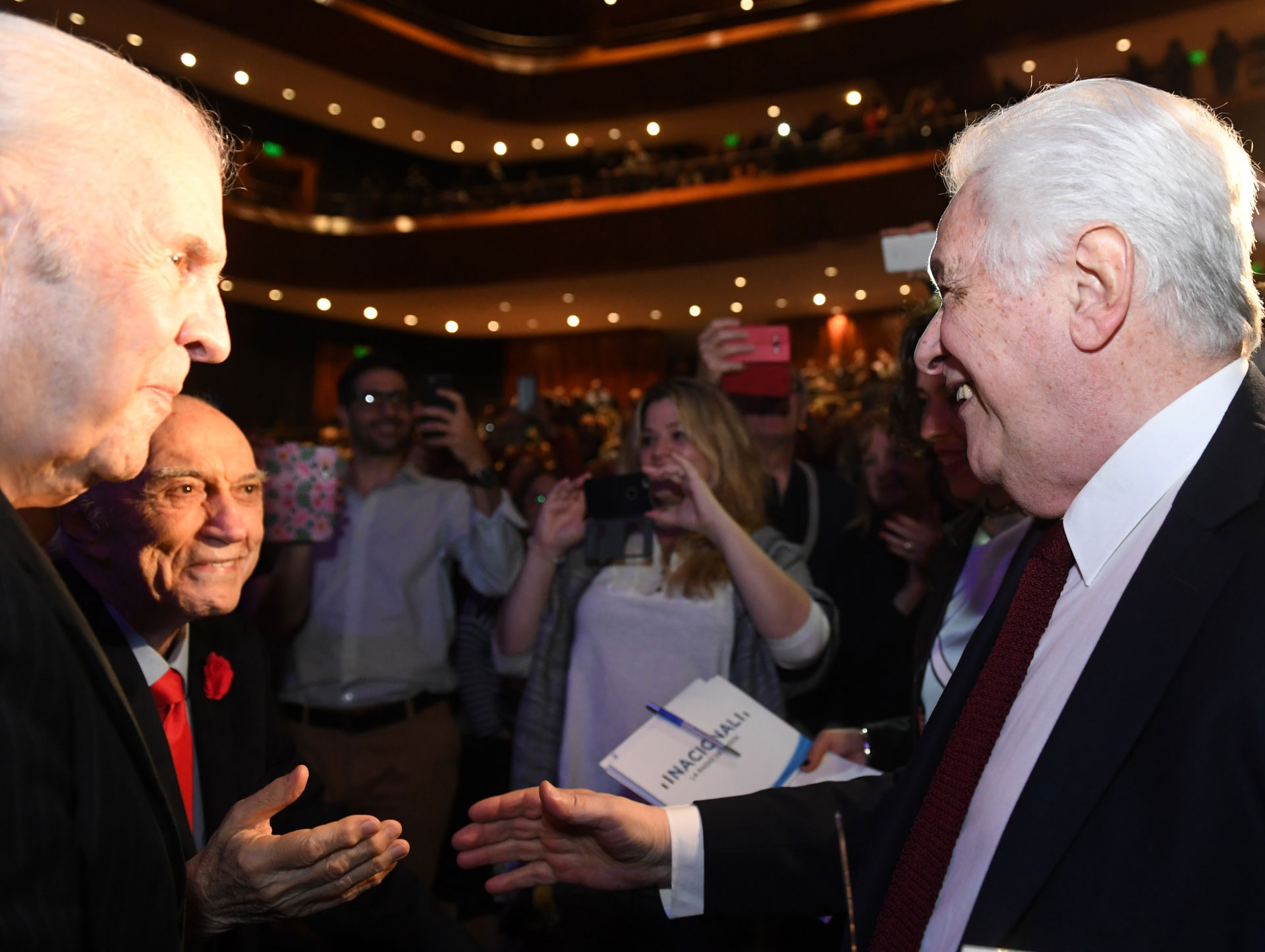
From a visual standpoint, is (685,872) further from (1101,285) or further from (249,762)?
(1101,285)

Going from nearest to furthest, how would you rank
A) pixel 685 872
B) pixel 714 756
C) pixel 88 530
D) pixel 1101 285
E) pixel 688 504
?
pixel 1101 285
pixel 685 872
pixel 88 530
pixel 714 756
pixel 688 504

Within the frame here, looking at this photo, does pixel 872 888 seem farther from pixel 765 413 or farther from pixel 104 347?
pixel 765 413

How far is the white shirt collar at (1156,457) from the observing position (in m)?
0.80

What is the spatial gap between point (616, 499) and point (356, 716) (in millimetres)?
1048

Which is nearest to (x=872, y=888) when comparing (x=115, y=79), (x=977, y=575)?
(x=977, y=575)

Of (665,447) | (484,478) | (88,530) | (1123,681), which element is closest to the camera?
(1123,681)

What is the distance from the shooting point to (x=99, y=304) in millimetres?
648

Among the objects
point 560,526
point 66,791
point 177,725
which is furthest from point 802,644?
point 66,791

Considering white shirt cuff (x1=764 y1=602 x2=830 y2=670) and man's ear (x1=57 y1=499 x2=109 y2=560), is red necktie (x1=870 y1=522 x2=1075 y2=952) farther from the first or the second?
man's ear (x1=57 y1=499 x2=109 y2=560)

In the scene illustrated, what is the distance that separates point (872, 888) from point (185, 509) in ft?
3.66

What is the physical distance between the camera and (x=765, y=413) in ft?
9.84

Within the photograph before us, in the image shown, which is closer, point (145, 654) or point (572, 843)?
point (572, 843)

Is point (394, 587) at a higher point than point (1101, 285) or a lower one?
lower

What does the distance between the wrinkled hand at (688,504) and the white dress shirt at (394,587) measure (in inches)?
26.6
